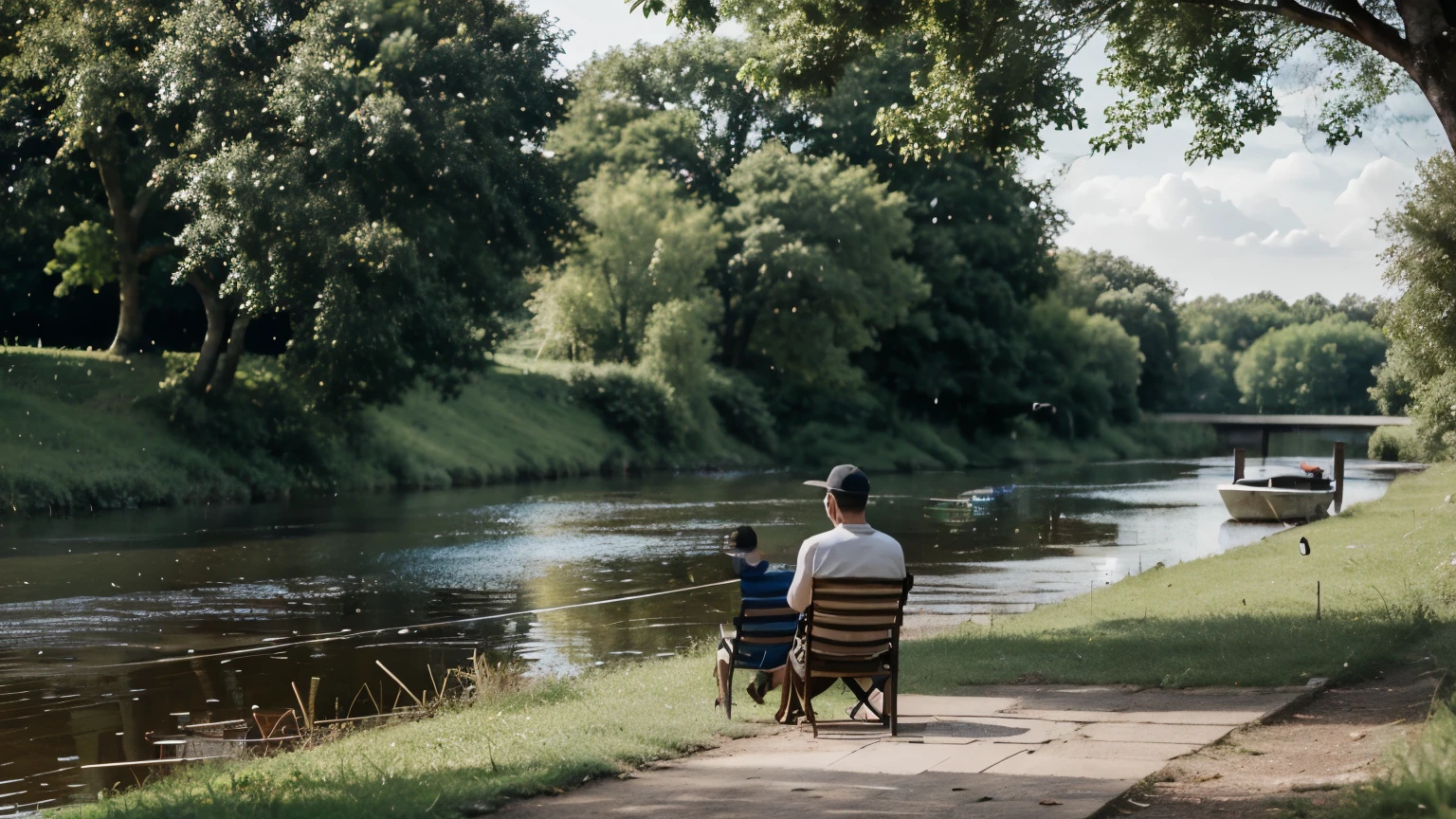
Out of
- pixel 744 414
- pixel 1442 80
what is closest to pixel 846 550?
pixel 1442 80

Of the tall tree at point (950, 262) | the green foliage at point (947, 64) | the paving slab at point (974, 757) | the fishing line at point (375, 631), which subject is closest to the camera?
the paving slab at point (974, 757)

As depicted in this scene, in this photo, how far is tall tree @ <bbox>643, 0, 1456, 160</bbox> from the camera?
682 inches

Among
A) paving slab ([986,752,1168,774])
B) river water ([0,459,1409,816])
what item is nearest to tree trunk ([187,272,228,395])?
river water ([0,459,1409,816])

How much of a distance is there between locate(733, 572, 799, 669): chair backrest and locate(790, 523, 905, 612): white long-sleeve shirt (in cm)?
130

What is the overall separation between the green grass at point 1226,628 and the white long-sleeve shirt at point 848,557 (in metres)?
2.55

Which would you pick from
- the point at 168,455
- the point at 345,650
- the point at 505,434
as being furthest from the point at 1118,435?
the point at 345,650

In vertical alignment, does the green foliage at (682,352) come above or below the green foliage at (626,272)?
below

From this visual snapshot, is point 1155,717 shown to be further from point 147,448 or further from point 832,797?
point 147,448

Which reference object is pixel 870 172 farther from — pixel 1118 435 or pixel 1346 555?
pixel 1346 555

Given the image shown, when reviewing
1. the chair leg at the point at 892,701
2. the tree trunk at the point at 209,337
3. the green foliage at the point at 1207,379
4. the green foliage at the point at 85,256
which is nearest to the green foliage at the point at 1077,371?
the green foliage at the point at 1207,379

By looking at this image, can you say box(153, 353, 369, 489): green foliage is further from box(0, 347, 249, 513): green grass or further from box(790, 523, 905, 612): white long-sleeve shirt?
box(790, 523, 905, 612): white long-sleeve shirt

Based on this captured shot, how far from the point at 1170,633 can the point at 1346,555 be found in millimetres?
9899

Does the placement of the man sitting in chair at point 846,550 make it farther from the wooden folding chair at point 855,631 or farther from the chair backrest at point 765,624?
the chair backrest at point 765,624

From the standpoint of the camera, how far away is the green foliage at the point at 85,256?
3825 centimetres
